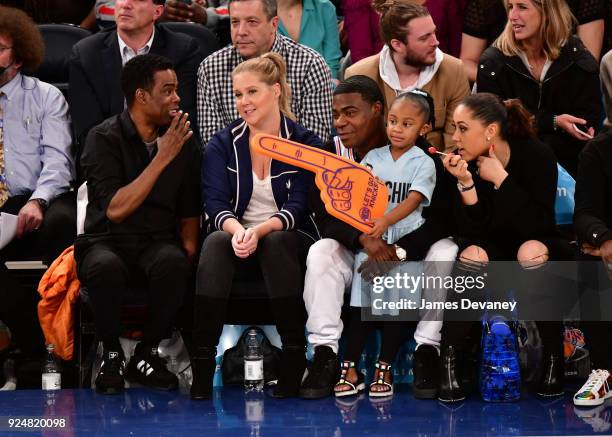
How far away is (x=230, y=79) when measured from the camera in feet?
18.0

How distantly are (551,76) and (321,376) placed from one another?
1933mm

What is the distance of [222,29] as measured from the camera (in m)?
6.56

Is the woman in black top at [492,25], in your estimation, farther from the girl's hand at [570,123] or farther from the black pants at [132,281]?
the black pants at [132,281]

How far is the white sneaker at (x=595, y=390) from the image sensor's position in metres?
4.39

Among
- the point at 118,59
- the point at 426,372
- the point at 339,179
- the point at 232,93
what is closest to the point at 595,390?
the point at 426,372

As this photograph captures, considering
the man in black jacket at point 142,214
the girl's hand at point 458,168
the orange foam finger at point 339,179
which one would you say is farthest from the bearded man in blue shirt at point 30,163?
the girl's hand at point 458,168

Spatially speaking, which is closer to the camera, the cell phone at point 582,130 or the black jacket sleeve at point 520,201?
the black jacket sleeve at point 520,201

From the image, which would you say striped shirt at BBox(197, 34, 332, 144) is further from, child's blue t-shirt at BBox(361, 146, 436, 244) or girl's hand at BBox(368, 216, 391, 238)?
Answer: girl's hand at BBox(368, 216, 391, 238)

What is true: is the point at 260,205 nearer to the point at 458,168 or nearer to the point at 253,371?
the point at 253,371

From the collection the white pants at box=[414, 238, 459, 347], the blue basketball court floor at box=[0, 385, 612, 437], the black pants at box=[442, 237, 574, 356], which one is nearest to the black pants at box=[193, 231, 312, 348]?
the blue basketball court floor at box=[0, 385, 612, 437]

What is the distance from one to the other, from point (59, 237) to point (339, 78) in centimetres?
198

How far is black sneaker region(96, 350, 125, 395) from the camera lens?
470cm

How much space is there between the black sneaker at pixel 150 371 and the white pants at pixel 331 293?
65 cm

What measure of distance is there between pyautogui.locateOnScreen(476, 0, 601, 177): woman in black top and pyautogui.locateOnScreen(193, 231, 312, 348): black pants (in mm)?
1528
